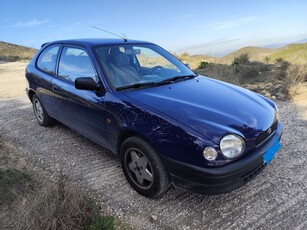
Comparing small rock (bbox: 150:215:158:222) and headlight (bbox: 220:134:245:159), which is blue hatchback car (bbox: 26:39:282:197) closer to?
headlight (bbox: 220:134:245:159)

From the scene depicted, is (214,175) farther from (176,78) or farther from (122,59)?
(122,59)

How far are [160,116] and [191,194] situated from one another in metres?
1.05

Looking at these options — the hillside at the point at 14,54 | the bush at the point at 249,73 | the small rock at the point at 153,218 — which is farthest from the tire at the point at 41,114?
the hillside at the point at 14,54

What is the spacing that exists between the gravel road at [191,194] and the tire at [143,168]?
0.16 metres

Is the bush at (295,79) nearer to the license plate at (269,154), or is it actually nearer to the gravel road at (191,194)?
the gravel road at (191,194)

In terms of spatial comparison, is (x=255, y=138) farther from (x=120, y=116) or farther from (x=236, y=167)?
(x=120, y=116)

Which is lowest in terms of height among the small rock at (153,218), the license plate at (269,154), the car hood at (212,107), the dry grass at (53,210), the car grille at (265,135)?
the small rock at (153,218)

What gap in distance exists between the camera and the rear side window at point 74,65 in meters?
3.78

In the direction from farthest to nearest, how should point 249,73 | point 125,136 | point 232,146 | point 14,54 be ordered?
point 14,54 → point 249,73 → point 125,136 → point 232,146

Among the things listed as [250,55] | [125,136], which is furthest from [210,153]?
[250,55]

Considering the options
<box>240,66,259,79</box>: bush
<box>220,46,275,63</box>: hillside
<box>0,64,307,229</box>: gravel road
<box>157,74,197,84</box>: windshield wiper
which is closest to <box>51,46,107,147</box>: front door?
<box>0,64,307,229</box>: gravel road

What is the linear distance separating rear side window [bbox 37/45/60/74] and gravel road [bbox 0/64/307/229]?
1.19 m

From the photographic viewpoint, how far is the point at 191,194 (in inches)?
129

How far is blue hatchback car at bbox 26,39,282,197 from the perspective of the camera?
2.64 meters
